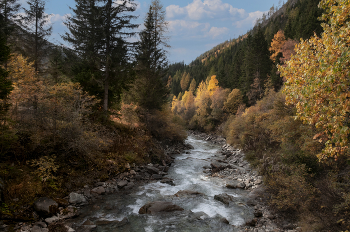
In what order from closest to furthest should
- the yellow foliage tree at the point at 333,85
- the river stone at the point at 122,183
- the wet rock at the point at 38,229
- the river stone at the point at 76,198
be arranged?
1. the yellow foliage tree at the point at 333,85
2. the wet rock at the point at 38,229
3. the river stone at the point at 76,198
4. the river stone at the point at 122,183

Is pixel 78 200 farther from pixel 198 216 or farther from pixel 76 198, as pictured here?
pixel 198 216

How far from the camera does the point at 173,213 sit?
372 inches

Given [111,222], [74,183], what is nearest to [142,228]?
[111,222]

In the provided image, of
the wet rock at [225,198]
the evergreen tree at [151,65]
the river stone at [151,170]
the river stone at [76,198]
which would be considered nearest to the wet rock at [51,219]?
the river stone at [76,198]

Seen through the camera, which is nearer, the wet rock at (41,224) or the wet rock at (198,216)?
the wet rock at (41,224)

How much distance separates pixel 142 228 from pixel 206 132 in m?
38.6

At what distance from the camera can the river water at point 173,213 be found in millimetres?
8289

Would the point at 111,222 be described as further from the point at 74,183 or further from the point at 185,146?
the point at 185,146

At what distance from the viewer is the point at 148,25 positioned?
73.2ft

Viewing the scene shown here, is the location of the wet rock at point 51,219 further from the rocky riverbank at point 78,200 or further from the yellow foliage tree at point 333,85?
the yellow foliage tree at point 333,85

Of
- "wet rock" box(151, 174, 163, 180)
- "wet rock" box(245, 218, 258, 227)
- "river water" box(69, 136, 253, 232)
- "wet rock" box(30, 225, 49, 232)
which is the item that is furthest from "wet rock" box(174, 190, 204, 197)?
"wet rock" box(30, 225, 49, 232)

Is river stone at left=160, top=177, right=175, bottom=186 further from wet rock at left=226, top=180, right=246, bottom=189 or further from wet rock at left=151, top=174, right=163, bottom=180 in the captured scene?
wet rock at left=226, top=180, right=246, bottom=189

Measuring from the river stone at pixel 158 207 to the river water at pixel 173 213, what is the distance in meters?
0.25

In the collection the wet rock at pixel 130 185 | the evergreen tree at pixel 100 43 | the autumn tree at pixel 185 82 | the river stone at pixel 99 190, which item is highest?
the autumn tree at pixel 185 82
